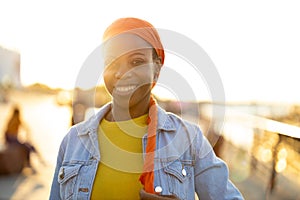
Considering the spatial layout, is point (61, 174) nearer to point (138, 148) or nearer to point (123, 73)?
point (138, 148)

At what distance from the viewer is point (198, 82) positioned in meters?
2.30

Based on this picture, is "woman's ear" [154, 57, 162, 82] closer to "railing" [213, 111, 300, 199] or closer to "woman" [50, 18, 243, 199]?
"woman" [50, 18, 243, 199]

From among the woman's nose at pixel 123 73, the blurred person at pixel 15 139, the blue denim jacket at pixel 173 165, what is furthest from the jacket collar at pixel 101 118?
the blurred person at pixel 15 139

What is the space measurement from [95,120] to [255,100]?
9741 millimetres

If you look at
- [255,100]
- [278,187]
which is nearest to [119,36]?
[278,187]

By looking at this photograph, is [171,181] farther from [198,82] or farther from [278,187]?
[278,187]

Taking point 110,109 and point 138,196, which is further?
point 110,109

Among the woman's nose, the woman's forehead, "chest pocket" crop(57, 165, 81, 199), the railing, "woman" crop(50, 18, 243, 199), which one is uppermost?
the woman's forehead

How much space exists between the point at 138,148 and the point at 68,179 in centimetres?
31

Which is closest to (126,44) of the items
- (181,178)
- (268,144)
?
(181,178)

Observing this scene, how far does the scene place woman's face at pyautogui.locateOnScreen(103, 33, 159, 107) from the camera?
6.70 ft

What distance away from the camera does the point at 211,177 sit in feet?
6.61

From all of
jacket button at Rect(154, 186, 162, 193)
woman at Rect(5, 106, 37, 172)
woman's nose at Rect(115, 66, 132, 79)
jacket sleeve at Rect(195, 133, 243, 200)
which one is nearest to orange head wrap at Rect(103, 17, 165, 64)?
woman's nose at Rect(115, 66, 132, 79)

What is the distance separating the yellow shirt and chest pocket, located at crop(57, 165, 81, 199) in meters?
0.10
